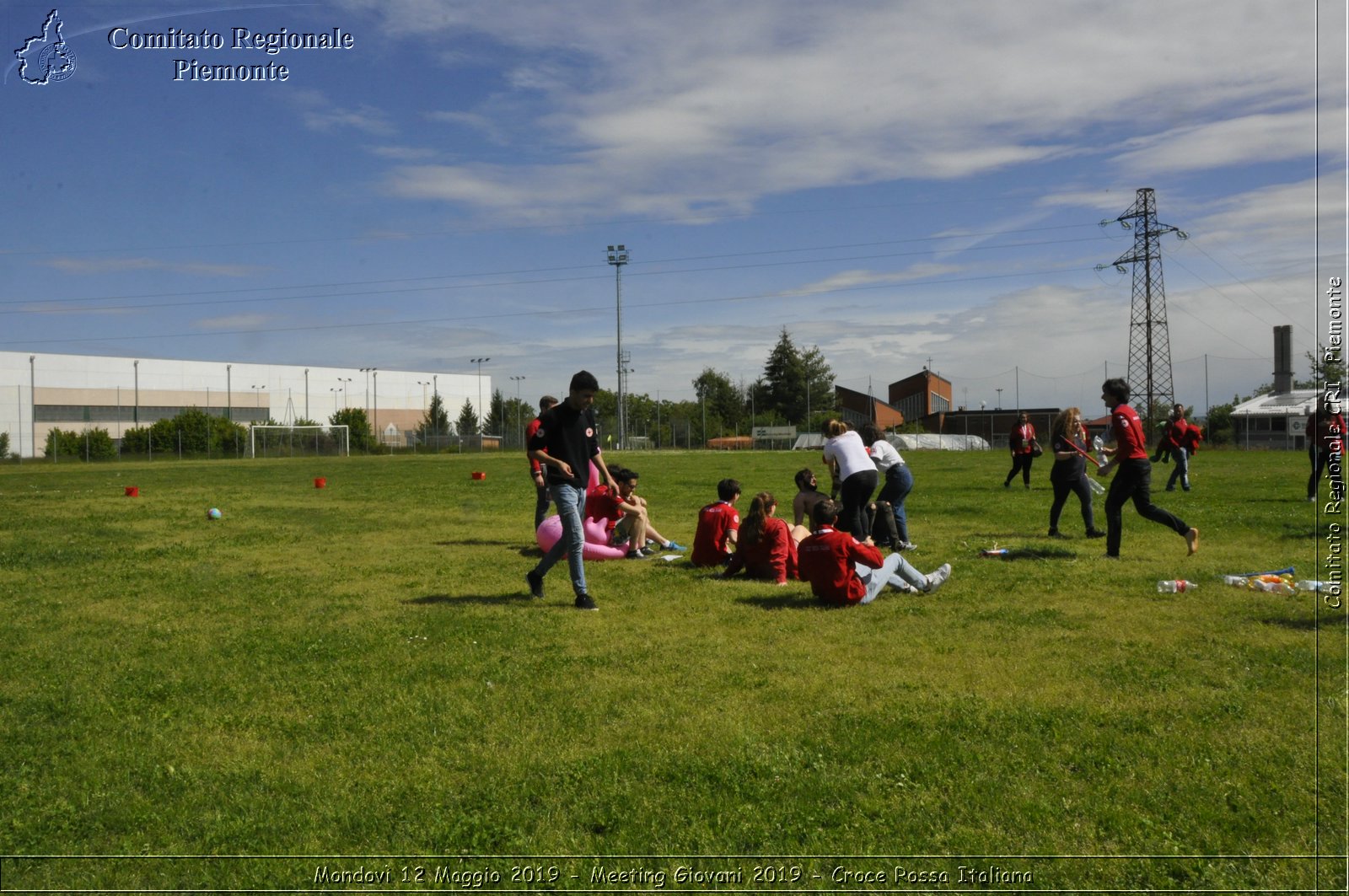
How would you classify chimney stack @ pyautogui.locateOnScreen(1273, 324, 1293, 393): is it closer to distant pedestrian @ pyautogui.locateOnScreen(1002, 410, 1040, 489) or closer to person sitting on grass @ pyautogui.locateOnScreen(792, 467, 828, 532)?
distant pedestrian @ pyautogui.locateOnScreen(1002, 410, 1040, 489)

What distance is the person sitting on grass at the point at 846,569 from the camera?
8.63m

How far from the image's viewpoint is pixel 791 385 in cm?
Result: 9925

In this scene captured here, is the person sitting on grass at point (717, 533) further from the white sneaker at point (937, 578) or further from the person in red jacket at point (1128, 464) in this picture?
the person in red jacket at point (1128, 464)

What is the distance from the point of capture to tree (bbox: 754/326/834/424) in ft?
324

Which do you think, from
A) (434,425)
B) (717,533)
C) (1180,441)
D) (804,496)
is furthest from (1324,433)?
(434,425)

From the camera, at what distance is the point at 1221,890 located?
360 centimetres

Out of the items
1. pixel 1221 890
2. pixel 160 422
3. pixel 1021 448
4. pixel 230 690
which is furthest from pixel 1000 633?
pixel 160 422

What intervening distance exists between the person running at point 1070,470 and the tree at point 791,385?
84302 millimetres

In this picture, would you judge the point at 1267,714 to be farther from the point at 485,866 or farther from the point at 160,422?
the point at 160,422

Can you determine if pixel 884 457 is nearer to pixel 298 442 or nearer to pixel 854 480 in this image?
pixel 854 480

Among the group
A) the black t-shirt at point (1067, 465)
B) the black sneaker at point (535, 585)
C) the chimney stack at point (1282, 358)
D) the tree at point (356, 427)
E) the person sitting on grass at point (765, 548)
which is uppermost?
the chimney stack at point (1282, 358)

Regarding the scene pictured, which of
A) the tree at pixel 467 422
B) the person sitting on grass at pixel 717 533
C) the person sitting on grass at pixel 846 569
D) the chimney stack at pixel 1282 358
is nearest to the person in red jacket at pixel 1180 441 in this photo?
the person sitting on grass at pixel 717 533

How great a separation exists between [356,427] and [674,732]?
3017 inches

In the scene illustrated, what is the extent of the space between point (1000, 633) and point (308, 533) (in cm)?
1171
